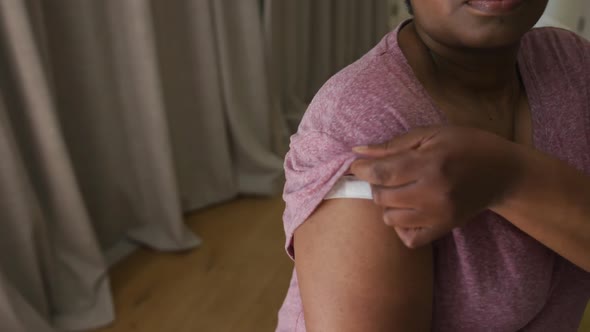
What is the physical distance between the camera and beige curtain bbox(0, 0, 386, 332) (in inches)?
59.7

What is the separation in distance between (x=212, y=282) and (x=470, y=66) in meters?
1.40

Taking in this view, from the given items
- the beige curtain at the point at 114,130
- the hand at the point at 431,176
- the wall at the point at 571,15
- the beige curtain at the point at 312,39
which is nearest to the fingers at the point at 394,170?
the hand at the point at 431,176

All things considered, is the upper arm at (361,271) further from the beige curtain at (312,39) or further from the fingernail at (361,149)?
the beige curtain at (312,39)

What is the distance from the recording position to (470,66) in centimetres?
70

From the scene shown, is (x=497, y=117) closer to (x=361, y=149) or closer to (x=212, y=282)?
(x=361, y=149)

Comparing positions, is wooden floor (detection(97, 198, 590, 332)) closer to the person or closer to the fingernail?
the person

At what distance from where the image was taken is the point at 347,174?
0.58 meters

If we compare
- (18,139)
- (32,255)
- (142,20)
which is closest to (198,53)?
(142,20)

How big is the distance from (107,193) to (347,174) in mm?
Answer: 1528

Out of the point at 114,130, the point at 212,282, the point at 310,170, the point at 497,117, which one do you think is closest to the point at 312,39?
the point at 114,130

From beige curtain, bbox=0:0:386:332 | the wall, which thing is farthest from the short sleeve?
the wall

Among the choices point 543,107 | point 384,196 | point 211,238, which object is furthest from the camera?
point 211,238

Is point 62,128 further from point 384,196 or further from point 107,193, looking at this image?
point 384,196

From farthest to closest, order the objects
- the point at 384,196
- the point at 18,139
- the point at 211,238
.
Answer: the point at 211,238 < the point at 18,139 < the point at 384,196
